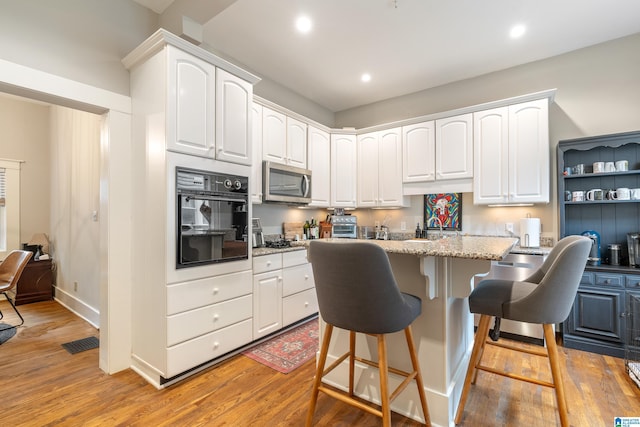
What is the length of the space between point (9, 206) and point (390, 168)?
18.8 feet

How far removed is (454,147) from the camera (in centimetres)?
359

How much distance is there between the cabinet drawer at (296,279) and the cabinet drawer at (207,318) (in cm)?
49

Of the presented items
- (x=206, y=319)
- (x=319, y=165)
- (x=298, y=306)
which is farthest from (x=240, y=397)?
(x=319, y=165)

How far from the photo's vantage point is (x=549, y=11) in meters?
2.56

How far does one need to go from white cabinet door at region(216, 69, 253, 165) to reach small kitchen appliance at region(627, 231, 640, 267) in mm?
3595

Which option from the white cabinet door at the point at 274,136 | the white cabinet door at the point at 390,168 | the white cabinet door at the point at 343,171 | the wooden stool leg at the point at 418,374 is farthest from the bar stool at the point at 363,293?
the white cabinet door at the point at 343,171

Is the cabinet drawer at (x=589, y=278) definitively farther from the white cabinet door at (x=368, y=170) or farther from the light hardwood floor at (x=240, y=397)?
the white cabinet door at (x=368, y=170)

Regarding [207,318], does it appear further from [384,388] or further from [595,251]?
[595,251]

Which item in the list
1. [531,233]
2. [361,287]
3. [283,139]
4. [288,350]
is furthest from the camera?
[283,139]

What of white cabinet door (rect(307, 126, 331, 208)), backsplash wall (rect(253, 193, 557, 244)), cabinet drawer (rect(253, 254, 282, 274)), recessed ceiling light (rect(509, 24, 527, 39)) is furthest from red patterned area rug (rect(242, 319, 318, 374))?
recessed ceiling light (rect(509, 24, 527, 39))

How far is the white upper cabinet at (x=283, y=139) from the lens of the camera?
3.33 metres

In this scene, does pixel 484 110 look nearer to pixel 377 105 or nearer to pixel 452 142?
pixel 452 142

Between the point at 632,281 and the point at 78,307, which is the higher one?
the point at 632,281

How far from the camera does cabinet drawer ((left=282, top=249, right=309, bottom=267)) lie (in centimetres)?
312
